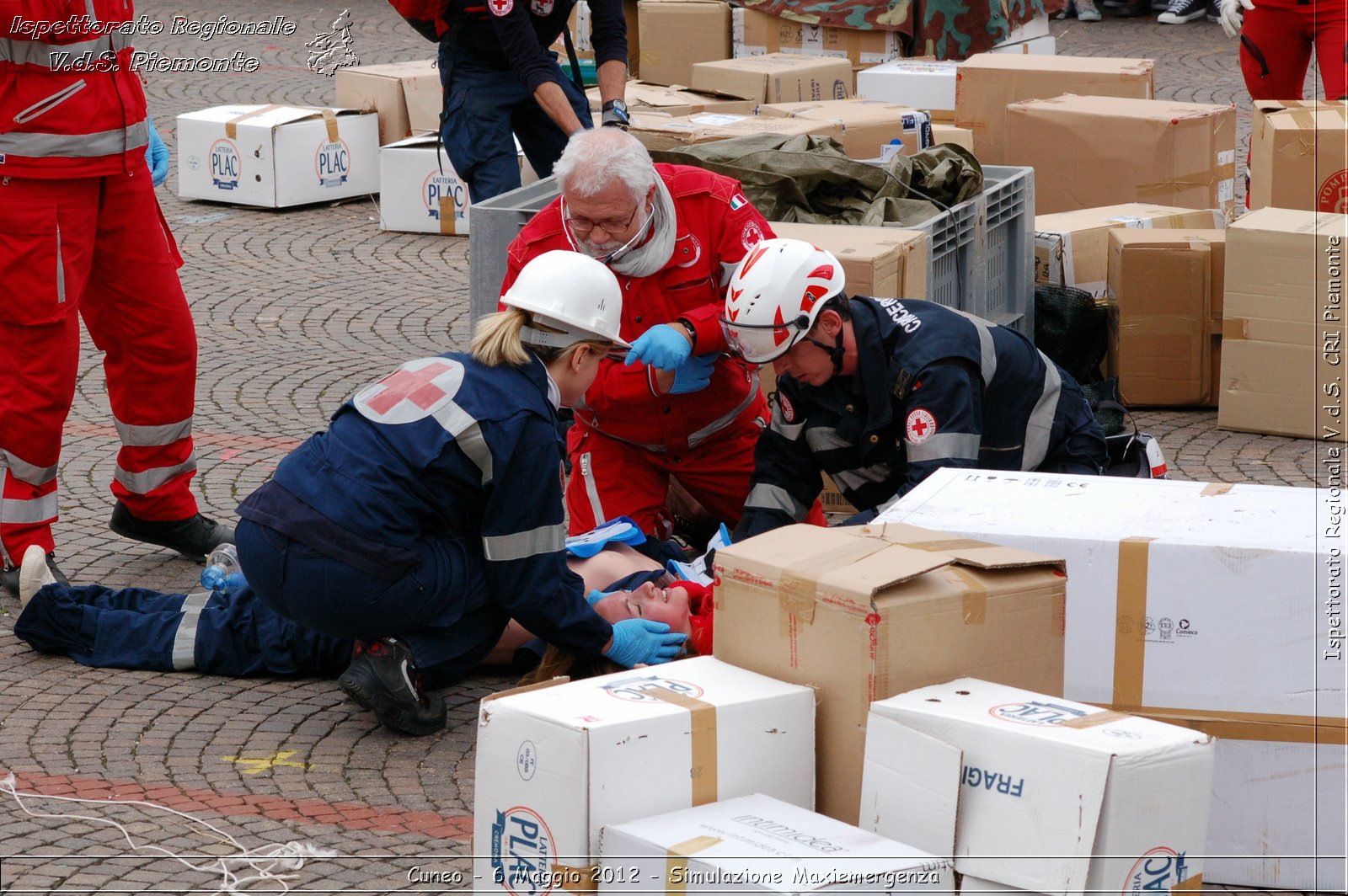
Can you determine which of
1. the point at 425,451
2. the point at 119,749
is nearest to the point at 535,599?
the point at 425,451

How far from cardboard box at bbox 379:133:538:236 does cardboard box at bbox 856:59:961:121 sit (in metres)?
2.04

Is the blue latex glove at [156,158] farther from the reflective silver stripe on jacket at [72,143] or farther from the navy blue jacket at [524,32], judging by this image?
the navy blue jacket at [524,32]

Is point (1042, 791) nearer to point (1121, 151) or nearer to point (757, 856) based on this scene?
point (757, 856)

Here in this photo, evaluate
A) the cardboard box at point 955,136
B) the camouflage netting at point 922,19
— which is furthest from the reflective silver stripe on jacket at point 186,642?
the camouflage netting at point 922,19

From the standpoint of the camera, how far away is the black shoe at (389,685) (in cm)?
374

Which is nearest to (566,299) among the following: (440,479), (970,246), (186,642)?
(440,479)

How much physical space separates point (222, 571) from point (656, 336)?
55.4 inches

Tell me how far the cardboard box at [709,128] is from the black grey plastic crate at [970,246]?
84 cm

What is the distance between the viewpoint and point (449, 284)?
812 cm

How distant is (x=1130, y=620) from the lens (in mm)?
3113

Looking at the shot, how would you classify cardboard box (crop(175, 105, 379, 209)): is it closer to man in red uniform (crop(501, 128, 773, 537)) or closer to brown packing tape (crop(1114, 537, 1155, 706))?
man in red uniform (crop(501, 128, 773, 537))

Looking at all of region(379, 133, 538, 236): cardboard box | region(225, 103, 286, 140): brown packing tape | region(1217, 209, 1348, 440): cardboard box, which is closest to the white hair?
region(1217, 209, 1348, 440): cardboard box

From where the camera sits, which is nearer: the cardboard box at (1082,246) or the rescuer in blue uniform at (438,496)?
the rescuer in blue uniform at (438,496)

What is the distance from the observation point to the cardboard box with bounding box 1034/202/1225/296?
21.5 ft
